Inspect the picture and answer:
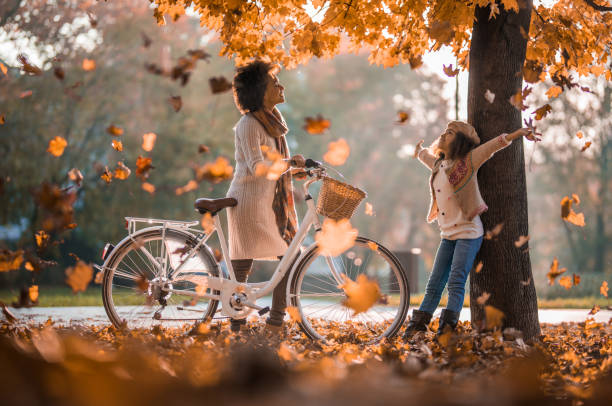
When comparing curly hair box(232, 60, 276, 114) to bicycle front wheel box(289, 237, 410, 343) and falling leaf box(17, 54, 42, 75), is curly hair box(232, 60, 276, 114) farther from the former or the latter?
falling leaf box(17, 54, 42, 75)

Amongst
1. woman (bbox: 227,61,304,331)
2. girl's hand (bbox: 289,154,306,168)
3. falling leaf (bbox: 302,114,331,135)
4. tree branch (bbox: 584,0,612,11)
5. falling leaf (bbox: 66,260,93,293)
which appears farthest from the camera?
tree branch (bbox: 584,0,612,11)

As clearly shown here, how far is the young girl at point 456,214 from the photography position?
14.9 ft

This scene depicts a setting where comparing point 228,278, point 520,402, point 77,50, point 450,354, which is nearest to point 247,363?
point 520,402

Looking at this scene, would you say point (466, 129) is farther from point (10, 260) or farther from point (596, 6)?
point (10, 260)

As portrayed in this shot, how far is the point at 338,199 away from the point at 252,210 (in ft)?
2.56

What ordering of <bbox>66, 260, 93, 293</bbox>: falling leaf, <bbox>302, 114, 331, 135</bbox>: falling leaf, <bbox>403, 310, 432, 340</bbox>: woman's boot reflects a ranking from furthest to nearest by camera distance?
1. <bbox>403, 310, 432, 340</bbox>: woman's boot
2. <bbox>66, 260, 93, 293</bbox>: falling leaf
3. <bbox>302, 114, 331, 135</bbox>: falling leaf

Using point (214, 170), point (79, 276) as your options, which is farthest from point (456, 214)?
point (79, 276)

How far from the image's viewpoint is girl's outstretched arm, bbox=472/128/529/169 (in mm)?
4402

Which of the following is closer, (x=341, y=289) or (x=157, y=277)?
(x=341, y=289)

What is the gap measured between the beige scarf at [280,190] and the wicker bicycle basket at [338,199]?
0.51m

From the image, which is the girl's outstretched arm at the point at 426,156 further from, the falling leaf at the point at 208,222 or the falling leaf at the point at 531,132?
the falling leaf at the point at 208,222

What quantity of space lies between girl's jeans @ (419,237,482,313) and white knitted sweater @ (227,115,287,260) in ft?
4.04

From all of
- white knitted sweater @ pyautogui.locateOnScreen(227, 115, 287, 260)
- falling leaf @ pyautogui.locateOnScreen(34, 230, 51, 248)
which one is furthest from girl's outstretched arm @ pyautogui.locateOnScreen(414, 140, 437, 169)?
falling leaf @ pyautogui.locateOnScreen(34, 230, 51, 248)

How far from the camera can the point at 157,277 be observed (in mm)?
4738
